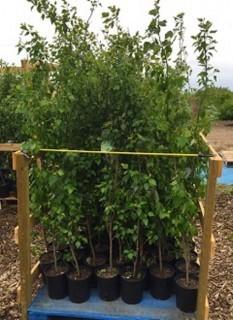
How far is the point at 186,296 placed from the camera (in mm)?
2361

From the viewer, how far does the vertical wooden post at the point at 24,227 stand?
2.27m

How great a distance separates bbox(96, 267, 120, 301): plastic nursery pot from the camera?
2.43m

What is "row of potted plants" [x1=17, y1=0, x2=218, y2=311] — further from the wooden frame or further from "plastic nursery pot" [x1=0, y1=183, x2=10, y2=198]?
"plastic nursery pot" [x1=0, y1=183, x2=10, y2=198]

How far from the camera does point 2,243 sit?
11.9 feet

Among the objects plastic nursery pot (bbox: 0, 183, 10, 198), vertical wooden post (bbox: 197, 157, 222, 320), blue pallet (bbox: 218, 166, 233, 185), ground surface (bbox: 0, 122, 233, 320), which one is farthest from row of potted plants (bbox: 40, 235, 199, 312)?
blue pallet (bbox: 218, 166, 233, 185)

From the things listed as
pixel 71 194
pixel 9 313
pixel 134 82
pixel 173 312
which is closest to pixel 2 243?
pixel 9 313

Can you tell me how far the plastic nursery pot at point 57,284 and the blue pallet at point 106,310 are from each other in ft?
0.12

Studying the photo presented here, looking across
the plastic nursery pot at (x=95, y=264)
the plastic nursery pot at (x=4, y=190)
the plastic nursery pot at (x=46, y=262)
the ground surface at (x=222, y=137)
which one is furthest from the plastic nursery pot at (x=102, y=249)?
the ground surface at (x=222, y=137)

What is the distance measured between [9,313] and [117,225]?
995 mm

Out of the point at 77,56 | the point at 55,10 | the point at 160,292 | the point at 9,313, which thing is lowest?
the point at 9,313

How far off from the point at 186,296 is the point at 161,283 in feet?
0.56

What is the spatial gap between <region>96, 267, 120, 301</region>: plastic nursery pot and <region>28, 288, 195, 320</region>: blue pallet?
0.04 m

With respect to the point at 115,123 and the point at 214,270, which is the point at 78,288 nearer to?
the point at 115,123

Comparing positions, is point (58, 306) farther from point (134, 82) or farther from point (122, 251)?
point (134, 82)
